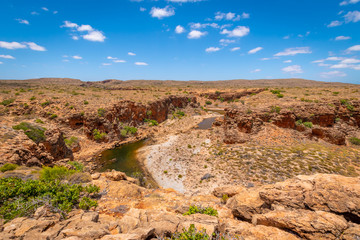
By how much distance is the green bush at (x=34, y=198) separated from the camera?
6.56m

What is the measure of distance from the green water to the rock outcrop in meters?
14.2

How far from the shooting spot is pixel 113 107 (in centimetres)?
3297

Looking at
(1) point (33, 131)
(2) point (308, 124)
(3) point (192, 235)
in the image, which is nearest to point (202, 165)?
(3) point (192, 235)

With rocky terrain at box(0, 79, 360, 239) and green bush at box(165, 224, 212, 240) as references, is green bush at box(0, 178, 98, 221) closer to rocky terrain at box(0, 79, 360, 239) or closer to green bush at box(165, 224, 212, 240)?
rocky terrain at box(0, 79, 360, 239)

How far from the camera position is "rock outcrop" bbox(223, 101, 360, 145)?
2286cm

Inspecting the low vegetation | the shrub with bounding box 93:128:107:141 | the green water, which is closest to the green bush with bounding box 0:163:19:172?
the low vegetation

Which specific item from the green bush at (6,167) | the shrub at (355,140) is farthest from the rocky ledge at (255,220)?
the shrub at (355,140)

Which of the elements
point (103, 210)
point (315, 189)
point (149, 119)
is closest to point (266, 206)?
point (315, 189)

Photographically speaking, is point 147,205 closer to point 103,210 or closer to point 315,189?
point 103,210

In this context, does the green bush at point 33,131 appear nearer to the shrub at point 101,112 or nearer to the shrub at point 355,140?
the shrub at point 101,112

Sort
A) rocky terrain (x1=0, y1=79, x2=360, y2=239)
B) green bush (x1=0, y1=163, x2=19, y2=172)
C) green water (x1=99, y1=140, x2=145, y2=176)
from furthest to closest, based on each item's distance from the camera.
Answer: green water (x1=99, y1=140, x2=145, y2=176) < green bush (x1=0, y1=163, x2=19, y2=172) < rocky terrain (x1=0, y1=79, x2=360, y2=239)

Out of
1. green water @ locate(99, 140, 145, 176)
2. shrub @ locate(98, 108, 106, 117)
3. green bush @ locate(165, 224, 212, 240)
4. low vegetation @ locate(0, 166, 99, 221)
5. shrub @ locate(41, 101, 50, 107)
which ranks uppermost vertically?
shrub @ locate(41, 101, 50, 107)

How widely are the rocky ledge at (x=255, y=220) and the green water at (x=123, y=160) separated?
13.9 metres

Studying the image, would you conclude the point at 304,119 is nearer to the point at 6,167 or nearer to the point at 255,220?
the point at 255,220
